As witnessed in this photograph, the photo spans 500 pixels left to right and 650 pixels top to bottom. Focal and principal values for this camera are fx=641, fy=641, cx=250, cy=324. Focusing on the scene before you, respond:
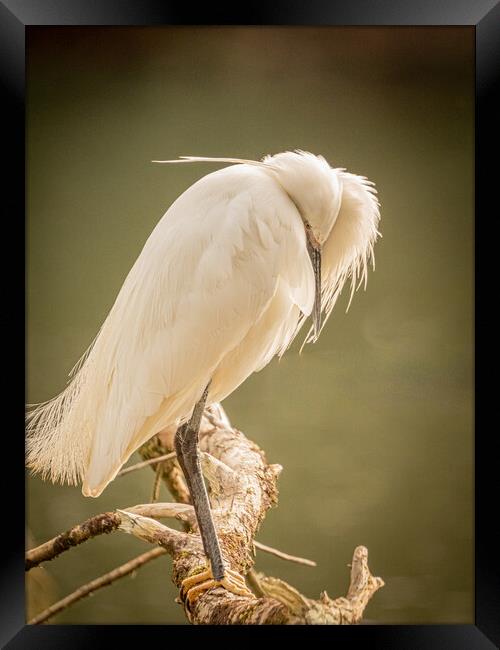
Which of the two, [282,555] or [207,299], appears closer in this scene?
[207,299]

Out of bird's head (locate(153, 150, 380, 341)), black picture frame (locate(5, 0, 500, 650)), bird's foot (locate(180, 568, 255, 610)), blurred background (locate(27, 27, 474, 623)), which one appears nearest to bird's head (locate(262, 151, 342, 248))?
bird's head (locate(153, 150, 380, 341))

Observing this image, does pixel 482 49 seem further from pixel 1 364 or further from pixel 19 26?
pixel 1 364

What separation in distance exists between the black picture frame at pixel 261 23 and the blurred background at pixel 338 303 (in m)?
0.03

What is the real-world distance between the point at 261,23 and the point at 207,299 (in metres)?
0.64

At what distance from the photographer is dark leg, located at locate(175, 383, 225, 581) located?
1398 mm

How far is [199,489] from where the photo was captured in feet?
4.59

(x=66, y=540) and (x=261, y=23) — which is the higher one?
(x=261, y=23)

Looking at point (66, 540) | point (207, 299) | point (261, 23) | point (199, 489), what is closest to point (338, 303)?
point (207, 299)

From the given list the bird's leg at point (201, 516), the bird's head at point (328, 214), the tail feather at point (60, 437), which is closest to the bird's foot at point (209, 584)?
the bird's leg at point (201, 516)

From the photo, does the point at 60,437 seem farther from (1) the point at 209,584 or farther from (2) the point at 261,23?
(2) the point at 261,23

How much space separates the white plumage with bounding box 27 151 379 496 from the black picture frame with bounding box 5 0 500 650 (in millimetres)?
206

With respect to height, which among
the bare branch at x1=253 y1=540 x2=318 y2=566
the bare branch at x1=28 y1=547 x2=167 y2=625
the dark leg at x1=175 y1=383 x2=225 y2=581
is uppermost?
the dark leg at x1=175 y1=383 x2=225 y2=581

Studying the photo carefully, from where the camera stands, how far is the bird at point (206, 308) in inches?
51.3

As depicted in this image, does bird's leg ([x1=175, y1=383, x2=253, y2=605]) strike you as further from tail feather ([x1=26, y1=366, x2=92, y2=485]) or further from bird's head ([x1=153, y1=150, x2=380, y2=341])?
bird's head ([x1=153, y1=150, x2=380, y2=341])
